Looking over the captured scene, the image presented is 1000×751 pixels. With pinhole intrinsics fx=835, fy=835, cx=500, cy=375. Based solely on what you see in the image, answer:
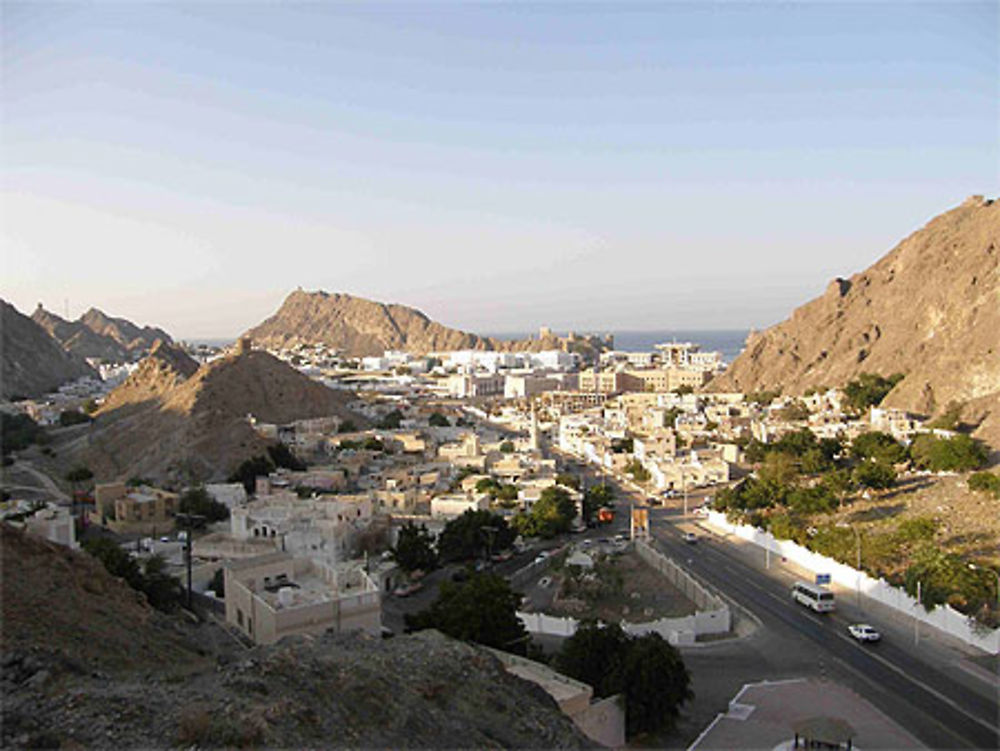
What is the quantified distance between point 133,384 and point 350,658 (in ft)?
202

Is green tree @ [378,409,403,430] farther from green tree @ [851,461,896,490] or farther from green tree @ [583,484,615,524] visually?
green tree @ [851,461,896,490]

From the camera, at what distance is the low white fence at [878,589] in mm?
18188

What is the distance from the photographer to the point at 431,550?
25891mm

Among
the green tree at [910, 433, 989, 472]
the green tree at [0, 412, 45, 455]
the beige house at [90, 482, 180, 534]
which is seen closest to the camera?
the beige house at [90, 482, 180, 534]

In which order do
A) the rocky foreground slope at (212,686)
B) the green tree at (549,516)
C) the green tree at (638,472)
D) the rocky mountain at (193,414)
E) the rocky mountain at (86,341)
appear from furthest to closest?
the rocky mountain at (86,341) → the rocky mountain at (193,414) → the green tree at (638,472) → the green tree at (549,516) → the rocky foreground slope at (212,686)

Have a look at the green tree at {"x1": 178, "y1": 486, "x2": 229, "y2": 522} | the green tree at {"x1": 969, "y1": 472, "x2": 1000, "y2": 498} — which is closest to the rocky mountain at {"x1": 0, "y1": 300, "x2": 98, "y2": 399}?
the green tree at {"x1": 178, "y1": 486, "x2": 229, "y2": 522}

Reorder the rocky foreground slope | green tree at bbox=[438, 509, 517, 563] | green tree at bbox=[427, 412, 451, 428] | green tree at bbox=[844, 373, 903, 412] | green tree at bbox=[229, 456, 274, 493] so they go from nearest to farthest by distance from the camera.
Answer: the rocky foreground slope → green tree at bbox=[438, 509, 517, 563] → green tree at bbox=[229, 456, 274, 493] → green tree at bbox=[844, 373, 903, 412] → green tree at bbox=[427, 412, 451, 428]

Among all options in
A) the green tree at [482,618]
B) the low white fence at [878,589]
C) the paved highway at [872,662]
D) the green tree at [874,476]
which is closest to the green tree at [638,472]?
the green tree at [874,476]

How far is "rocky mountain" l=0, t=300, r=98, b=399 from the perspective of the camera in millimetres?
83062

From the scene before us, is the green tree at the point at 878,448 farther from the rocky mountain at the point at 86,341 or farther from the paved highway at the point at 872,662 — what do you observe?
the rocky mountain at the point at 86,341

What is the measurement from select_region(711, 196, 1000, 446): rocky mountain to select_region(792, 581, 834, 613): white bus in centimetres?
2473

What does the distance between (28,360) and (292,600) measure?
3435 inches

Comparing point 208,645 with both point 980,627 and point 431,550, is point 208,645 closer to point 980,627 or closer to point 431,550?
point 431,550

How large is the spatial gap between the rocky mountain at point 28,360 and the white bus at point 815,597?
75.7 meters
